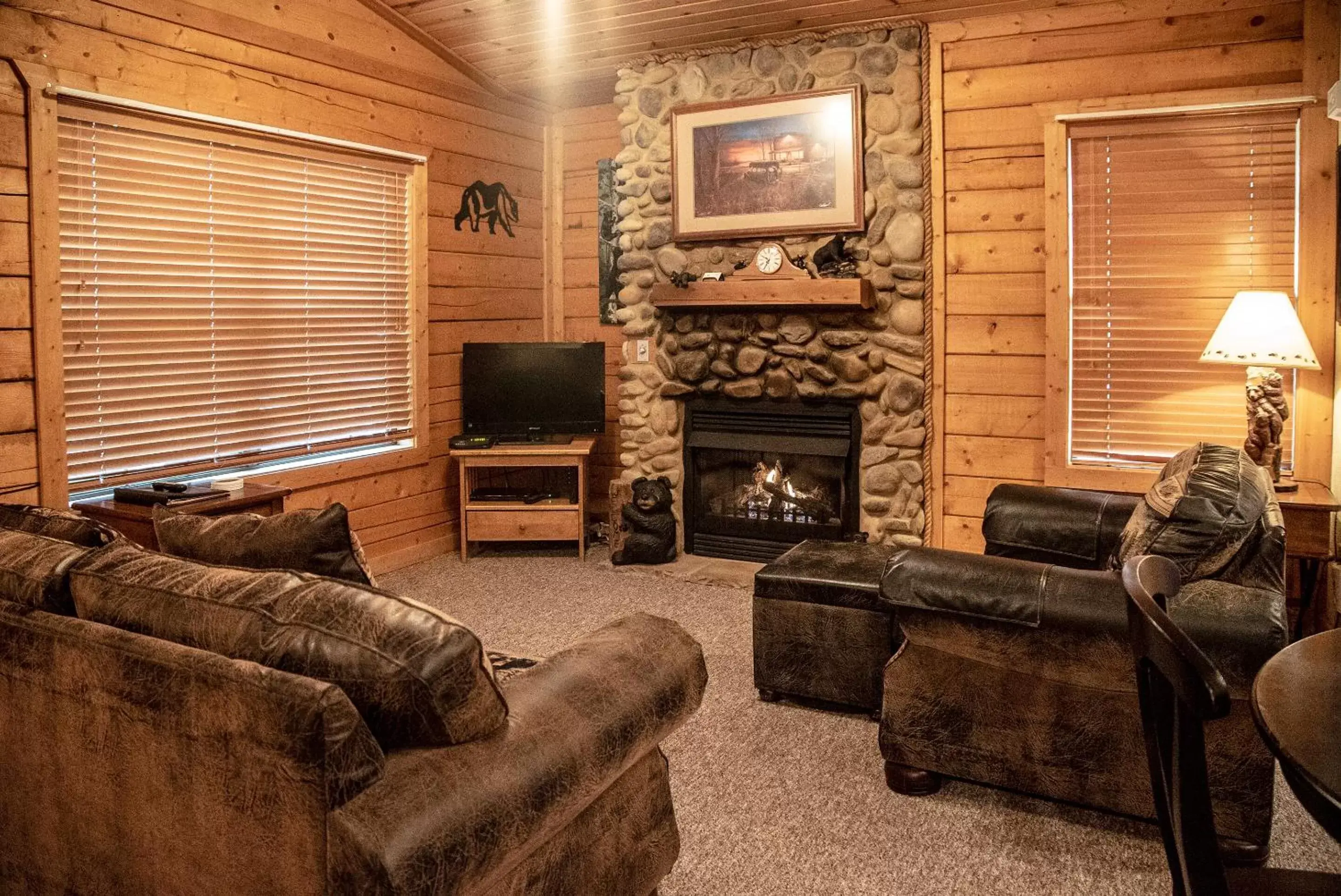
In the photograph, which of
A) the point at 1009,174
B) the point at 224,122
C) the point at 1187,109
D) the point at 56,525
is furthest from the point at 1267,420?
the point at 224,122

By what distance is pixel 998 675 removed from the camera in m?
2.62

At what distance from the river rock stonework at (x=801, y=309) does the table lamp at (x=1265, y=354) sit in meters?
1.43

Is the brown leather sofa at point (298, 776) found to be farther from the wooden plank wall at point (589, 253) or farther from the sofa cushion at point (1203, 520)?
the wooden plank wall at point (589, 253)

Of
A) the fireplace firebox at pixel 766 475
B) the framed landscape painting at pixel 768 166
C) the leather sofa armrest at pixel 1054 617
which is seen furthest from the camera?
the fireplace firebox at pixel 766 475

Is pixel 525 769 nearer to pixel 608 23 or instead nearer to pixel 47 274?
pixel 47 274

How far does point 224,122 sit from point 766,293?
2533mm

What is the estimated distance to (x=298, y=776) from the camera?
143 centimetres

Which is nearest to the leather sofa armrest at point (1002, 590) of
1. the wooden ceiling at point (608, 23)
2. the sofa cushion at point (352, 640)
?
the sofa cushion at point (352, 640)

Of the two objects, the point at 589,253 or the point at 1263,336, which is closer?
the point at 1263,336

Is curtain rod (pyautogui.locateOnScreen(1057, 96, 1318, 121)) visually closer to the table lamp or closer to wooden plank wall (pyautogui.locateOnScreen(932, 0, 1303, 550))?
wooden plank wall (pyautogui.locateOnScreen(932, 0, 1303, 550))

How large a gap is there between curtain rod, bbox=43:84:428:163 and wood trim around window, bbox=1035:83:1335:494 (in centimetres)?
311

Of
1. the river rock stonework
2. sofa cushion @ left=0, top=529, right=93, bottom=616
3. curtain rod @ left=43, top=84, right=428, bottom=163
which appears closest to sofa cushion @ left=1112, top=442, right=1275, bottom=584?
sofa cushion @ left=0, top=529, right=93, bottom=616

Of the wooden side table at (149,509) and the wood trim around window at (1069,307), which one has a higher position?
the wood trim around window at (1069,307)

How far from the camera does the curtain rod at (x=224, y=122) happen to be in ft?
12.6
